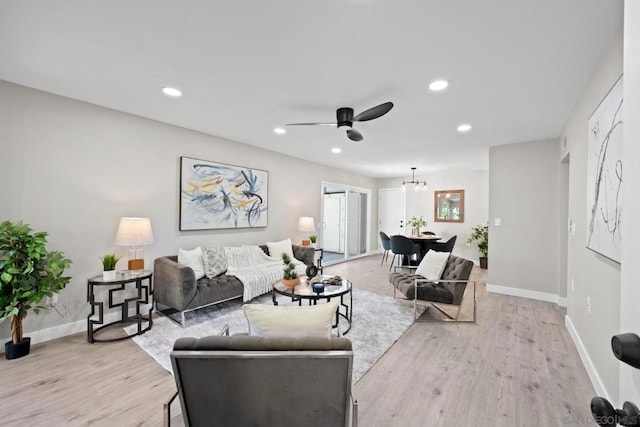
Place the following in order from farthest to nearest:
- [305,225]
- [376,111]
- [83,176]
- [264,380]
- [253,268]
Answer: [305,225] → [253,268] → [83,176] → [376,111] → [264,380]

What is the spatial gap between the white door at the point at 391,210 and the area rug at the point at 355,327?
15.0 feet

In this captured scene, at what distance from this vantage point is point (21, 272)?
2.28m

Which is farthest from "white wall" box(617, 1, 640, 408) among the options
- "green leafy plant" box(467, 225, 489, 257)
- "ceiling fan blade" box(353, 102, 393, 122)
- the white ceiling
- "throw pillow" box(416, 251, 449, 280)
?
"green leafy plant" box(467, 225, 489, 257)

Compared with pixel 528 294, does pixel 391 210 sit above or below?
above

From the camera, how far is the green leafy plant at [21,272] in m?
2.25

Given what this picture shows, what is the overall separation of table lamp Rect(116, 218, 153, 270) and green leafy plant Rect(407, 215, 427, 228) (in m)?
5.96

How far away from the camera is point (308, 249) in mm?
4879

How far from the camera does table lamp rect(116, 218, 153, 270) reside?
2.96 meters

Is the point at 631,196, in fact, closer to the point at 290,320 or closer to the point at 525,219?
the point at 290,320

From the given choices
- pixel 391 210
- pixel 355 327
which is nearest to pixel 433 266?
pixel 355 327

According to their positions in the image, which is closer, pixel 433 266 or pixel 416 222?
pixel 433 266

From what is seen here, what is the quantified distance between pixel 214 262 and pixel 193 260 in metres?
0.27

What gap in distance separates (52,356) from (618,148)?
462 centimetres

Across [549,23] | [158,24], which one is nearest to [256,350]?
[158,24]
